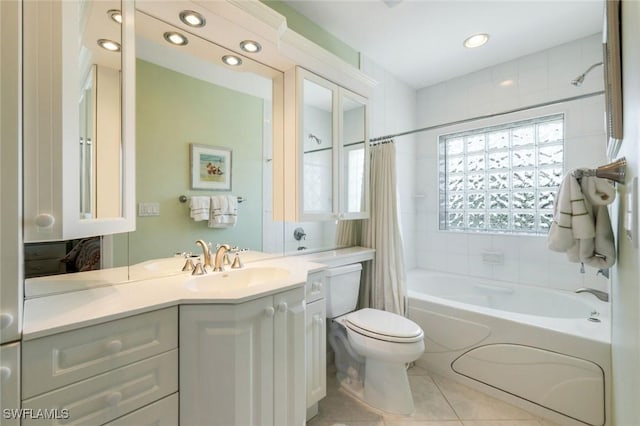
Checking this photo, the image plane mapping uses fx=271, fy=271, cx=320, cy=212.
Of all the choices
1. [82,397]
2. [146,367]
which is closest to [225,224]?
[146,367]

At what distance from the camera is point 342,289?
76.8 inches

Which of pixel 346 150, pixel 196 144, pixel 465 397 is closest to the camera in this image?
pixel 196 144

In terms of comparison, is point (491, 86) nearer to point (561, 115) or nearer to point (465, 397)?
point (561, 115)

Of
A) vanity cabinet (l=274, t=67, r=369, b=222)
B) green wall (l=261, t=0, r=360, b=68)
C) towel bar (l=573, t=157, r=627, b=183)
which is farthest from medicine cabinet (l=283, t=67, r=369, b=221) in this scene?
towel bar (l=573, t=157, r=627, b=183)

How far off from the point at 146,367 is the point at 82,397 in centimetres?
16

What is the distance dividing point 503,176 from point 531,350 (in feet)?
5.30

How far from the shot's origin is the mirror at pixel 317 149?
5.96 ft

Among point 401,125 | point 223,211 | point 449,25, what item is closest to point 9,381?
point 223,211

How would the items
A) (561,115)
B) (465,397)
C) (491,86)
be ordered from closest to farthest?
(465,397) < (561,115) < (491,86)

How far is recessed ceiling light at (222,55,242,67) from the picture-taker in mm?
1540

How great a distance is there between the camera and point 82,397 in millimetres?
803

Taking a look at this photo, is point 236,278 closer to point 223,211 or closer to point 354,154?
point 223,211

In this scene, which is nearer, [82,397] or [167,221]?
[82,397]

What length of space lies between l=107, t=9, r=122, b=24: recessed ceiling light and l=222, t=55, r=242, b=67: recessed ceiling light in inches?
22.3
